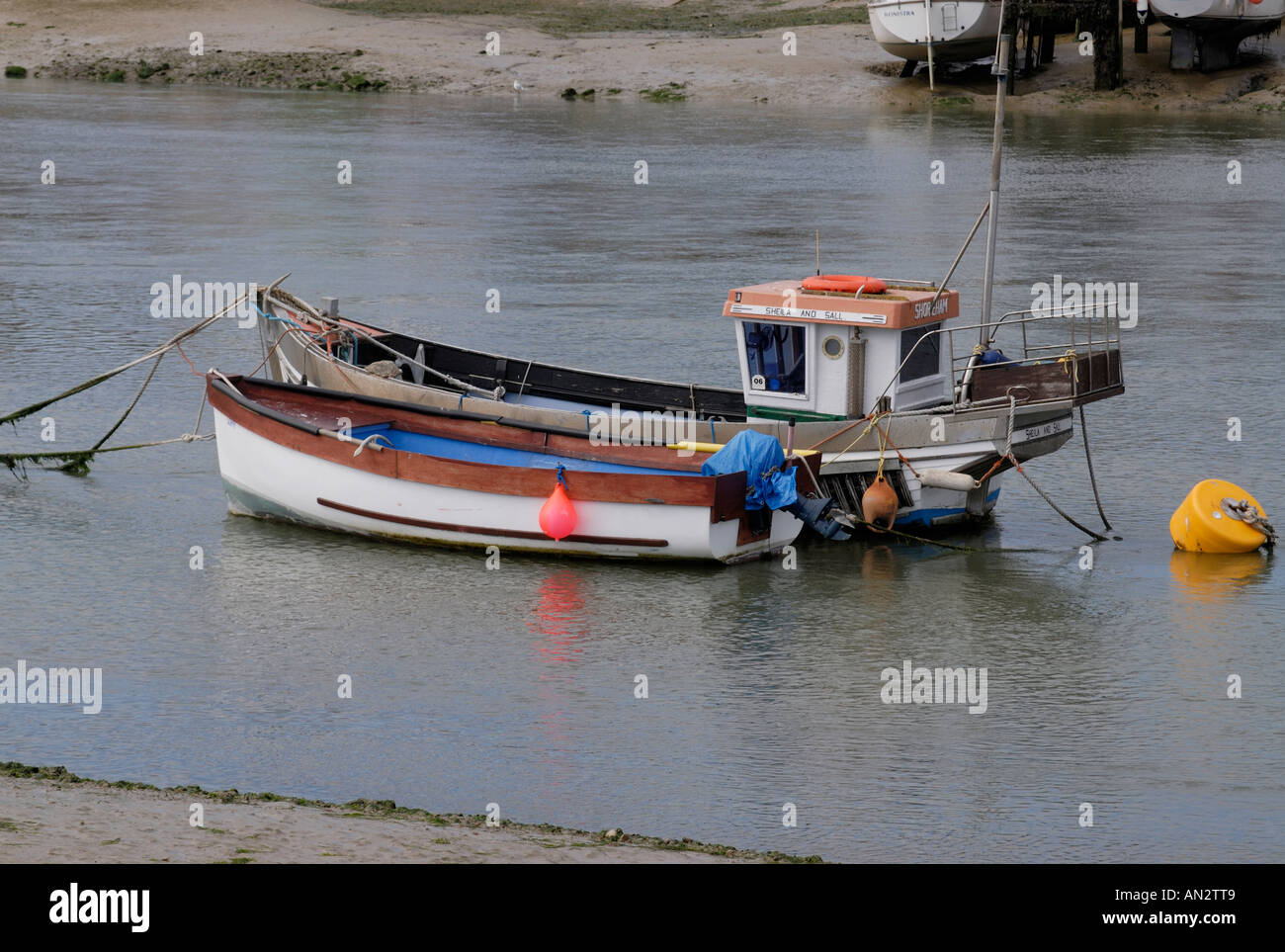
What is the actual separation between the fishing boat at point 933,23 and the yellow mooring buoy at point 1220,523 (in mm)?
49190

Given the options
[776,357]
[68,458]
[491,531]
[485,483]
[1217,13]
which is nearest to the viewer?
[485,483]

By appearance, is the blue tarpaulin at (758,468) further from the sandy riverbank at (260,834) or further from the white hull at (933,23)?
the white hull at (933,23)

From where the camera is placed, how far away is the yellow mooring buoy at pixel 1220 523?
17.2 metres

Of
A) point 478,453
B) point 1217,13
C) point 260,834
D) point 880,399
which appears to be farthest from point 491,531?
point 1217,13

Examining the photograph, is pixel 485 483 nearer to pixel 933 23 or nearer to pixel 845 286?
pixel 845 286

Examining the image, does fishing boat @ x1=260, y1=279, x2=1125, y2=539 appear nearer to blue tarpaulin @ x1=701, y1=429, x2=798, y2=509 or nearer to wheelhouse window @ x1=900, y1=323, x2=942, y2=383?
wheelhouse window @ x1=900, y1=323, x2=942, y2=383

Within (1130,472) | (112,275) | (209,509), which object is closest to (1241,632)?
(1130,472)

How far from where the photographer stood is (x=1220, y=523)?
17.2m

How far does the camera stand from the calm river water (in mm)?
11648

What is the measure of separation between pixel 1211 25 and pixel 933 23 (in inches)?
383

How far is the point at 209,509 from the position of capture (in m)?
19.0

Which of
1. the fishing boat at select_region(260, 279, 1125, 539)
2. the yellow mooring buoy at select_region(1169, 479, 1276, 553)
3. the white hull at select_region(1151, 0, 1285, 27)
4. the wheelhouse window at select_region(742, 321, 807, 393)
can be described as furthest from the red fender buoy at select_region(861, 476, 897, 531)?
the white hull at select_region(1151, 0, 1285, 27)

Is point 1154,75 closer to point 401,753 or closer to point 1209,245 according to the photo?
point 1209,245

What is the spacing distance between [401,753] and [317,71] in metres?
66.5
